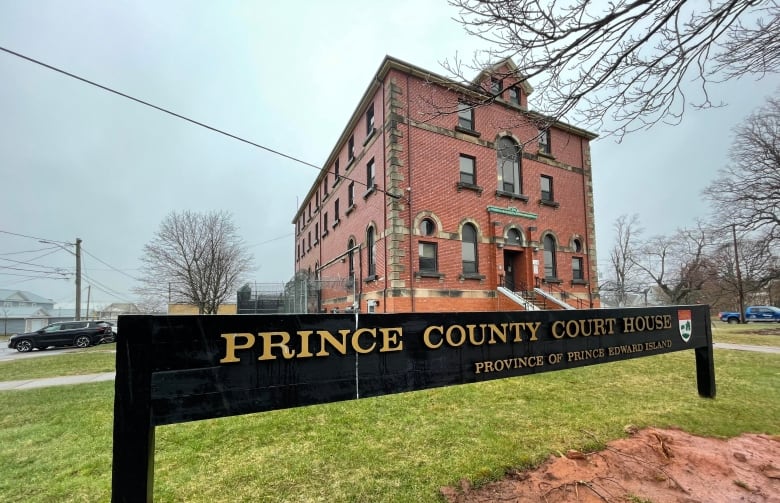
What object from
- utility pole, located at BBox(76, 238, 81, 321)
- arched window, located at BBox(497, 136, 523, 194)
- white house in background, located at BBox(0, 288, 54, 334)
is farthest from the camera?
white house in background, located at BBox(0, 288, 54, 334)

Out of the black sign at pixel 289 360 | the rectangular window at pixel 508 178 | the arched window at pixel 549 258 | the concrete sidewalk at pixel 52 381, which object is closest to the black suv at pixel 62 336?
the concrete sidewalk at pixel 52 381

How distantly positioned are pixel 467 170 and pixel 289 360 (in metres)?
15.4

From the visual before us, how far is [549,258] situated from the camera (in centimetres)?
1909

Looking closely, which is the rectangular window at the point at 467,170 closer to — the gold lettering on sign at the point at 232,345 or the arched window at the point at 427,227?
the arched window at the point at 427,227

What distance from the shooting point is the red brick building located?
15.0m

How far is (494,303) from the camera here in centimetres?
1644

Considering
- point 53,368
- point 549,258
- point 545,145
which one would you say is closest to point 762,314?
point 549,258

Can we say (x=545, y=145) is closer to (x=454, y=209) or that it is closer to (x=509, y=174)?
(x=509, y=174)

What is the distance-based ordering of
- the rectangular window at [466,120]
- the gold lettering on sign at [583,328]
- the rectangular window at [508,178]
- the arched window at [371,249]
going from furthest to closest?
the rectangular window at [508,178]
the rectangular window at [466,120]
the arched window at [371,249]
the gold lettering on sign at [583,328]

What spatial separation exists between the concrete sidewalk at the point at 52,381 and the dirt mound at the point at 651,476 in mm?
9846

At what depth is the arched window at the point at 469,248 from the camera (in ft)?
53.7

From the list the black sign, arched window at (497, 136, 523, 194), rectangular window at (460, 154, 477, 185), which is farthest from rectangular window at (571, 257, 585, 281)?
the black sign

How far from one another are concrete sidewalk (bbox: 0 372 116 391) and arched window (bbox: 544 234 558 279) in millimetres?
17797

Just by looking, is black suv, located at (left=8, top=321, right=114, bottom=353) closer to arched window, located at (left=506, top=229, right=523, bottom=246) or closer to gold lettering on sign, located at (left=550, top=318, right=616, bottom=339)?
arched window, located at (left=506, top=229, right=523, bottom=246)
